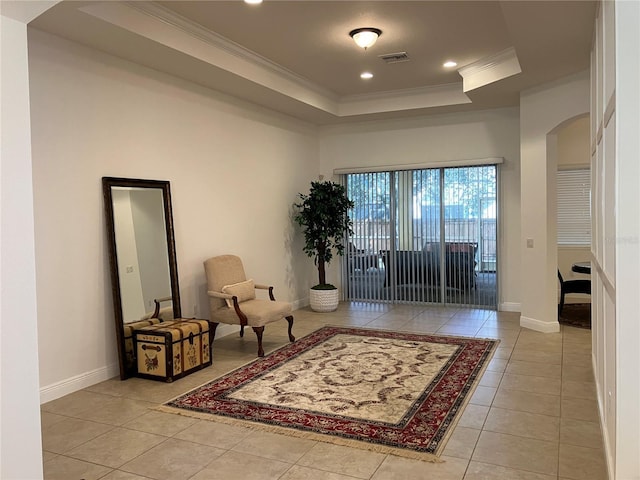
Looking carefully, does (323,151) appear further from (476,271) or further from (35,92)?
(35,92)

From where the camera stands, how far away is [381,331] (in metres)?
6.20

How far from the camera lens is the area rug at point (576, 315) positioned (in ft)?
20.9

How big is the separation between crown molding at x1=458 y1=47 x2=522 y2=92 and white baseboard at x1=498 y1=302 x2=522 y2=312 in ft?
10.3

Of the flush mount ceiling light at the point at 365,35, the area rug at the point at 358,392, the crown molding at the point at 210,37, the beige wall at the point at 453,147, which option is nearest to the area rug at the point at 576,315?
the beige wall at the point at 453,147

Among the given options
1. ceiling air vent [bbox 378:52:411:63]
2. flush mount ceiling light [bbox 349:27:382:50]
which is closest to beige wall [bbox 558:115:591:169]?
ceiling air vent [bbox 378:52:411:63]

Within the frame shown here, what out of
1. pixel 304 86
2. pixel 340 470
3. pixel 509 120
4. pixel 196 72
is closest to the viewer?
pixel 340 470

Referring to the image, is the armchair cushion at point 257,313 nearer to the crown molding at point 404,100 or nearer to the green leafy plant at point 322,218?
the green leafy plant at point 322,218

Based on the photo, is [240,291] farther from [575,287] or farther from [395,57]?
[575,287]

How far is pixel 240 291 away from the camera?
18.6ft

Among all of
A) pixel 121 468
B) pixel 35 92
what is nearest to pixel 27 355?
pixel 121 468

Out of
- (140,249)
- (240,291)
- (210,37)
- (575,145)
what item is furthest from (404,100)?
(140,249)

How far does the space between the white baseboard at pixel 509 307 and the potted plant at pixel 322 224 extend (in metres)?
2.42

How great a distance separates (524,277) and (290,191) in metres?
3.49

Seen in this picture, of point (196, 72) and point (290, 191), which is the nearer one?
point (196, 72)
